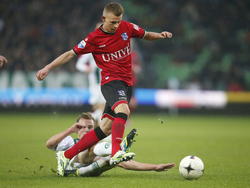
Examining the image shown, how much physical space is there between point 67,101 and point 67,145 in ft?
38.2

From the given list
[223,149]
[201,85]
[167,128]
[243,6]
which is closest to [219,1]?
[243,6]

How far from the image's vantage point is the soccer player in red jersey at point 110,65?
5891 millimetres

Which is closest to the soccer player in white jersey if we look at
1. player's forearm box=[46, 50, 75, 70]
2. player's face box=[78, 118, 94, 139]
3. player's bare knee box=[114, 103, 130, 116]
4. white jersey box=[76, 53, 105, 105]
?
player's face box=[78, 118, 94, 139]

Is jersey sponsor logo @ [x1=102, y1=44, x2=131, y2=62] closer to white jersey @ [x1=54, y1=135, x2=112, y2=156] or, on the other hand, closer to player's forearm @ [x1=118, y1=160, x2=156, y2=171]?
white jersey @ [x1=54, y1=135, x2=112, y2=156]

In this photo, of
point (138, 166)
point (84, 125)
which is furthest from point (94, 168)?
point (84, 125)

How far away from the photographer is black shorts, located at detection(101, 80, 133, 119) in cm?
587

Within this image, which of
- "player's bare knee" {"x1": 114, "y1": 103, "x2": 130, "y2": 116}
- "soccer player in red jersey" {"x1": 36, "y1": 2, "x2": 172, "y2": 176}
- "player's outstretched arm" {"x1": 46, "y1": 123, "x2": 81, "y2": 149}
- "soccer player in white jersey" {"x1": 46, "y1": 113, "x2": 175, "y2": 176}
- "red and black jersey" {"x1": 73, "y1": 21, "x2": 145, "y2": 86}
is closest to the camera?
"soccer player in white jersey" {"x1": 46, "y1": 113, "x2": 175, "y2": 176}

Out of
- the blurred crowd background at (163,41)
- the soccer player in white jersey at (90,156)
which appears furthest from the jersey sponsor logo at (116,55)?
the blurred crowd background at (163,41)

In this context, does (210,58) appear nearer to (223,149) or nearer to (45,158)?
(223,149)

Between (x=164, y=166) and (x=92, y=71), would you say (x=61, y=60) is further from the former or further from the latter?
(x=92, y=71)

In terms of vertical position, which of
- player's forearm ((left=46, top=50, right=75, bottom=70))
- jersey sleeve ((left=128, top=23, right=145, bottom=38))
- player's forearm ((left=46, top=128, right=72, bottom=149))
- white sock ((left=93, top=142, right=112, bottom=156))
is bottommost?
white sock ((left=93, top=142, right=112, bottom=156))

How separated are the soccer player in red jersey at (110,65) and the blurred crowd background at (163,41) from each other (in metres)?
12.1

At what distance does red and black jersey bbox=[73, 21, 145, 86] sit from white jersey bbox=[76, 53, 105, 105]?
2983 mm

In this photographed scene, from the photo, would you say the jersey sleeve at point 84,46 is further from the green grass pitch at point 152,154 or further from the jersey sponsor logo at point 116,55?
the green grass pitch at point 152,154
